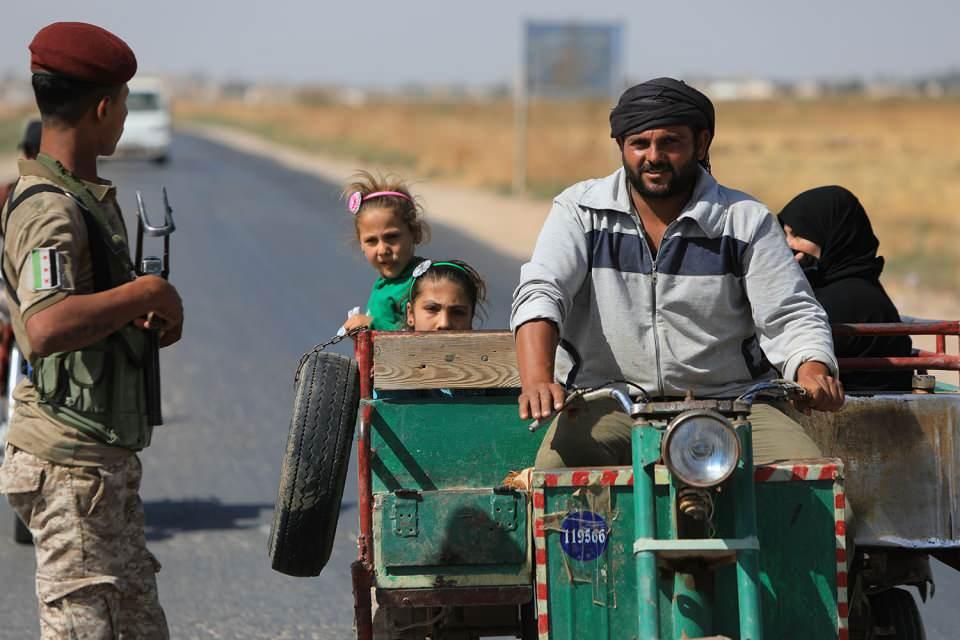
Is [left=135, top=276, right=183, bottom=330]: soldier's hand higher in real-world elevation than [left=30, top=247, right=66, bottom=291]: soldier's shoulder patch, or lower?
lower

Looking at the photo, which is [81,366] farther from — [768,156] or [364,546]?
[768,156]

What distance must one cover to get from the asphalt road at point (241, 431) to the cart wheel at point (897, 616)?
1.09m

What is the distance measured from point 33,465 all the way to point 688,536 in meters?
1.62

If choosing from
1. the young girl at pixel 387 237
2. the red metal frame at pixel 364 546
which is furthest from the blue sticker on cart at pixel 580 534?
the young girl at pixel 387 237

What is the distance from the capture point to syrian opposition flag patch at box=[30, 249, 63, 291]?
3691mm

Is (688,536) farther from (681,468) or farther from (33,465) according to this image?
(33,465)

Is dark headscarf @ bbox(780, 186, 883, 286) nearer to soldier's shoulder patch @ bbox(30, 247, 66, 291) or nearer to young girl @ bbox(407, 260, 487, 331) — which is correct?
young girl @ bbox(407, 260, 487, 331)

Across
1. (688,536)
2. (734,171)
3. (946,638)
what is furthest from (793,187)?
(688,536)

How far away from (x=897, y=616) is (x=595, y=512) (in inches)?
52.0

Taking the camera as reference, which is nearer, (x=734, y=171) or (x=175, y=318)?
(x=175, y=318)

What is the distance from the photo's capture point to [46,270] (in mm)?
3691

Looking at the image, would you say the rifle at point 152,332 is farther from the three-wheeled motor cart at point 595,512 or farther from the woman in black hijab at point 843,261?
the woman in black hijab at point 843,261

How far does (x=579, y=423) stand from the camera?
4402mm

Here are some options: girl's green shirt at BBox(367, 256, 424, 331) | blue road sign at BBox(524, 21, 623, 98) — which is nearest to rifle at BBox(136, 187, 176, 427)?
girl's green shirt at BBox(367, 256, 424, 331)
